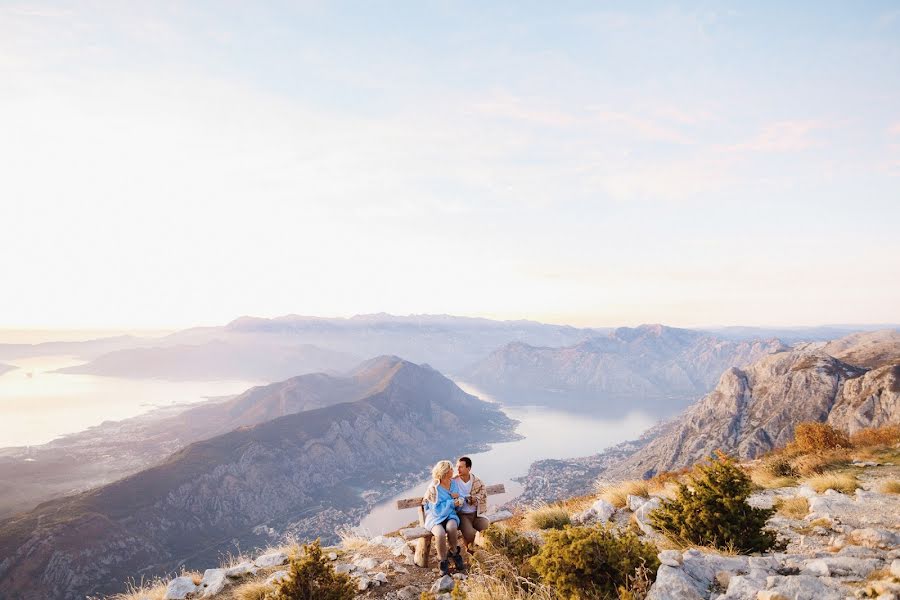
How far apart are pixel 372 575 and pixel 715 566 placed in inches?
255

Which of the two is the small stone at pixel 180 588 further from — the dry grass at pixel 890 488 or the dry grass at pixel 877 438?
the dry grass at pixel 877 438

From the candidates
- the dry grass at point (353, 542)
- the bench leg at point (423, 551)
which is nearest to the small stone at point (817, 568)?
the bench leg at point (423, 551)

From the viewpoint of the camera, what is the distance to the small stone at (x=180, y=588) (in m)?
9.16

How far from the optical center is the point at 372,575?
29.3ft

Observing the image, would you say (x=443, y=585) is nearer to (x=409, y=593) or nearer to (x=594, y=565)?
(x=409, y=593)

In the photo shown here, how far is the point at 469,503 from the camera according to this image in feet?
31.0

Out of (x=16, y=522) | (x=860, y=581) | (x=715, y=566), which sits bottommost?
(x=16, y=522)

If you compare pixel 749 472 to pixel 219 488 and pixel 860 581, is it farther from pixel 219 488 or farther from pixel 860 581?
pixel 219 488

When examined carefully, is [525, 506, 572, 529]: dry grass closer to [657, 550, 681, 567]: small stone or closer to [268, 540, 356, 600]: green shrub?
[657, 550, 681, 567]: small stone

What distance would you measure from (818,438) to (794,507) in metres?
10.6

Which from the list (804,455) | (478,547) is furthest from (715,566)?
(804,455)

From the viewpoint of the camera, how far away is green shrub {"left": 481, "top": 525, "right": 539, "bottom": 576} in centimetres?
829

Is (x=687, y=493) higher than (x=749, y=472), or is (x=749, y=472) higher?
(x=687, y=493)

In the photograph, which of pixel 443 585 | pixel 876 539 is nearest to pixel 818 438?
pixel 876 539
